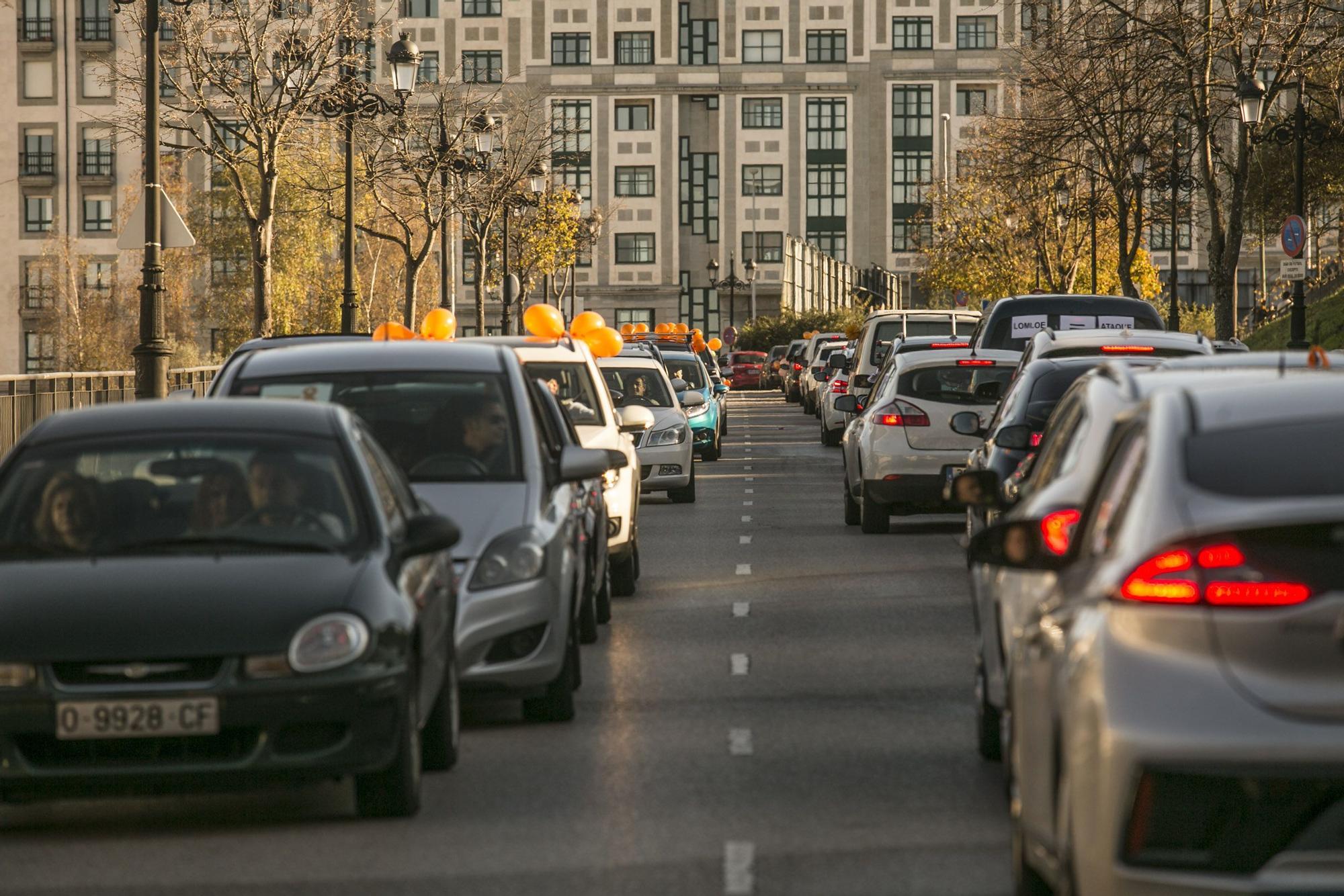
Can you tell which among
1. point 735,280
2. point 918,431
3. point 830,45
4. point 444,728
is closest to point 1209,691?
point 444,728

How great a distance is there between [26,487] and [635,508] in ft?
26.2

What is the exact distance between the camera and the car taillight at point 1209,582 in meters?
5.04

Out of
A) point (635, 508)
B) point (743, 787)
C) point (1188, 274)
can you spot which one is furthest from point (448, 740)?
point (1188, 274)

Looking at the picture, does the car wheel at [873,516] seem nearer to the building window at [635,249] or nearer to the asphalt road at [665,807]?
the asphalt road at [665,807]

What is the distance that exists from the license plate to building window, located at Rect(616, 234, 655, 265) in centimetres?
11405

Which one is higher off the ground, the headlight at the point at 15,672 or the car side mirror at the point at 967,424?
the car side mirror at the point at 967,424

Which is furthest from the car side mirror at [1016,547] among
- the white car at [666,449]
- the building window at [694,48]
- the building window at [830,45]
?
the building window at [694,48]

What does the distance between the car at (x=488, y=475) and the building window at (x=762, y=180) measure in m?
110

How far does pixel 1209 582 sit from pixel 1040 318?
20.3 meters

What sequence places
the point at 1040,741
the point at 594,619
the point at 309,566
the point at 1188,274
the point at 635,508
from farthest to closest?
Result: the point at 1188,274
the point at 635,508
the point at 594,619
the point at 309,566
the point at 1040,741

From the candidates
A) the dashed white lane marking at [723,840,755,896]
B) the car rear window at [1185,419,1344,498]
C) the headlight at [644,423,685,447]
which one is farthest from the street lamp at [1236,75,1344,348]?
the car rear window at [1185,419,1344,498]

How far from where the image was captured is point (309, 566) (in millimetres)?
7805

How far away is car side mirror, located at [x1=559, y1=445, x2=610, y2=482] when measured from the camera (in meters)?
10.9

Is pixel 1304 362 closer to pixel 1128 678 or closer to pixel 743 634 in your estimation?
pixel 1128 678
